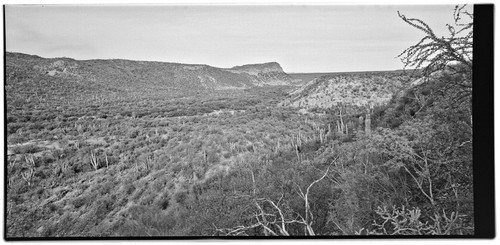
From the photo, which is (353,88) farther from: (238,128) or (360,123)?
(238,128)

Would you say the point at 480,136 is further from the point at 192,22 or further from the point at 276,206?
the point at 192,22

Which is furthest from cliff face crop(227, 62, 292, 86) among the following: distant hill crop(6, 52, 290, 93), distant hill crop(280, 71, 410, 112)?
distant hill crop(280, 71, 410, 112)

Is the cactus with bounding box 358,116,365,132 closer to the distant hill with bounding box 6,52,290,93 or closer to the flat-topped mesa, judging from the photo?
the distant hill with bounding box 6,52,290,93

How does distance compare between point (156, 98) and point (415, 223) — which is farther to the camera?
point (156, 98)

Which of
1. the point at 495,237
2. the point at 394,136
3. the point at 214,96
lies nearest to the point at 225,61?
the point at 214,96

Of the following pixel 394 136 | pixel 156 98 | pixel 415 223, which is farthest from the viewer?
pixel 156 98

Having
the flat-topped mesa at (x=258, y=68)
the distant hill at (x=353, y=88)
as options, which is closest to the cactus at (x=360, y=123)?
the distant hill at (x=353, y=88)

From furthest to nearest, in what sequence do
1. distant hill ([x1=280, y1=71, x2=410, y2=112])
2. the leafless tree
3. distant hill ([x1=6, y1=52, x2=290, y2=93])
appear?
distant hill ([x1=280, y1=71, x2=410, y2=112]) < distant hill ([x1=6, y1=52, x2=290, y2=93]) < the leafless tree
